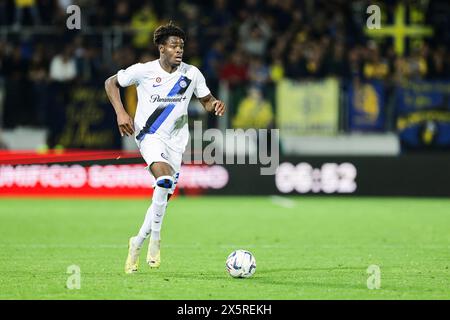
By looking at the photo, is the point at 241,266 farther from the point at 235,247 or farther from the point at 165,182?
the point at 235,247

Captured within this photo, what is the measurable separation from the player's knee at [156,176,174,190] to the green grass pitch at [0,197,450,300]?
0.82 metres

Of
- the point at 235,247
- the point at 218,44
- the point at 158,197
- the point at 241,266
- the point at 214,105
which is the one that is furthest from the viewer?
the point at 218,44

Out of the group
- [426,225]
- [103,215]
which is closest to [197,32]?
[103,215]

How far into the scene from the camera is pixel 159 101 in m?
10.3

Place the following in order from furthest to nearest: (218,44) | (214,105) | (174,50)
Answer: (218,44) → (214,105) → (174,50)

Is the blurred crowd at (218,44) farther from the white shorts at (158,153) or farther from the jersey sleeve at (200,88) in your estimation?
the white shorts at (158,153)

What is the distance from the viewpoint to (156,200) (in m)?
10.1

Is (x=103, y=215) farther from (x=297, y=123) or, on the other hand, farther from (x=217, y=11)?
(x=217, y=11)

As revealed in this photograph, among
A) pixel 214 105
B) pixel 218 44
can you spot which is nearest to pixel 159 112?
pixel 214 105

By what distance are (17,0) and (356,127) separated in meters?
8.24

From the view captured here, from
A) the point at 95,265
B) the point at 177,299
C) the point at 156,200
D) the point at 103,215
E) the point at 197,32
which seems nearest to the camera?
A: the point at 177,299

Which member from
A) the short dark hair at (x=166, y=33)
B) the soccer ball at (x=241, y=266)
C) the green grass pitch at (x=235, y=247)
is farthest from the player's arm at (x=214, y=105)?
the green grass pitch at (x=235, y=247)

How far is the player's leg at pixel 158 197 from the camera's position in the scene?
32.7 ft

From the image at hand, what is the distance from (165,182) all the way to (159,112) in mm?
749
